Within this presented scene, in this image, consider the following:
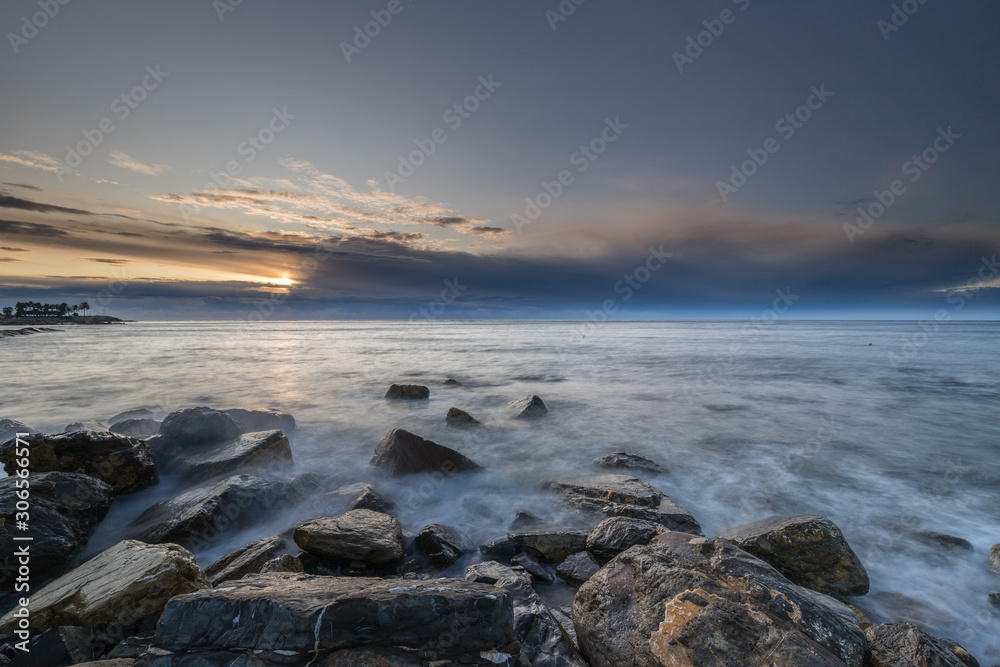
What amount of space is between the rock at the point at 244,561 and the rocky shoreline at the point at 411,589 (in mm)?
18

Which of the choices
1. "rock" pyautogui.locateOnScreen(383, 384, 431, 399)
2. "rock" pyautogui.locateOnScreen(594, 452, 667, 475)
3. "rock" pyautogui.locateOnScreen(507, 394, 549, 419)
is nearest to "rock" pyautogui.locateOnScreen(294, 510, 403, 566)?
"rock" pyautogui.locateOnScreen(594, 452, 667, 475)

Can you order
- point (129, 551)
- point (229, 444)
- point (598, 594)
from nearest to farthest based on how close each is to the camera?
point (598, 594)
point (129, 551)
point (229, 444)

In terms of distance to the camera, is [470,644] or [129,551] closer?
[470,644]

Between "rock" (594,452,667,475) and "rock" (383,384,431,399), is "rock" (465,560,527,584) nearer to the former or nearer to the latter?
"rock" (594,452,667,475)

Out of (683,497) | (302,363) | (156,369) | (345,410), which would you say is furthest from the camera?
(302,363)

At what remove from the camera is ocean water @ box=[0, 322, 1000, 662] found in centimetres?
507

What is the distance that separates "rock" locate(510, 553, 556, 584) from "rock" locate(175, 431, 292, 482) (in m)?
4.95

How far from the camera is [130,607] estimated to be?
9.39 feet

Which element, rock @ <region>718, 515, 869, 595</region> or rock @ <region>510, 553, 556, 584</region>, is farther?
→ rock @ <region>510, 553, 556, 584</region>

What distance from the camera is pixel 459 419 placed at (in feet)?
34.3

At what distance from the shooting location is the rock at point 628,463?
750cm

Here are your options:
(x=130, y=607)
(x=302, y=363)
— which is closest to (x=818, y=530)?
(x=130, y=607)

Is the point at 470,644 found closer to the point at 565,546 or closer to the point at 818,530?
the point at 565,546

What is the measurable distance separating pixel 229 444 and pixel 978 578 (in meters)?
10.5
